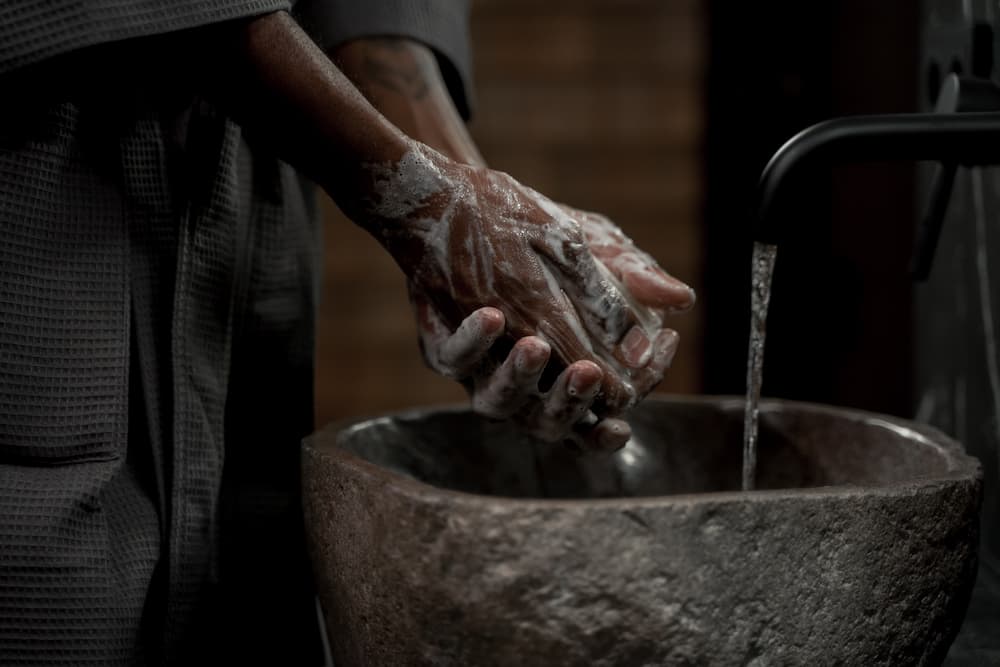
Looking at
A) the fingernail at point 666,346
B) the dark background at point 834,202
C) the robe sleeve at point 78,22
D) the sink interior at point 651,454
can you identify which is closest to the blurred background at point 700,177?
the dark background at point 834,202

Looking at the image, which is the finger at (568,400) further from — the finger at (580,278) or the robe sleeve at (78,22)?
the robe sleeve at (78,22)

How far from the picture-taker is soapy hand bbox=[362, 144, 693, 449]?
2.12 feet

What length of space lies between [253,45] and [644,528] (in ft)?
1.08

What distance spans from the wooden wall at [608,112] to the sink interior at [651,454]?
3.66 ft

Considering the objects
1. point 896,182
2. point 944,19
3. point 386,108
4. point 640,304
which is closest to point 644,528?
point 640,304

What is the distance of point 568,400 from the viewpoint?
2.17 ft

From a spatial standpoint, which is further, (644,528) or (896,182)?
(896,182)

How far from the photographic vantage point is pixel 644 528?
49cm

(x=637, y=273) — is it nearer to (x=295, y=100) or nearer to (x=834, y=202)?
(x=295, y=100)

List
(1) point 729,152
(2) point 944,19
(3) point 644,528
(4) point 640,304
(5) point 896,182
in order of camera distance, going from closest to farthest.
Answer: (3) point 644,528 → (4) point 640,304 → (2) point 944,19 → (5) point 896,182 → (1) point 729,152

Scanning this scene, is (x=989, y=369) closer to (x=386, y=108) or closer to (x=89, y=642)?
(x=386, y=108)

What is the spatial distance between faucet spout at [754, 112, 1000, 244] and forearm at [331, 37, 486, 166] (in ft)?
0.99

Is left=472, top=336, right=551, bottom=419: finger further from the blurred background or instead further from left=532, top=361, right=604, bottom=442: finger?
the blurred background

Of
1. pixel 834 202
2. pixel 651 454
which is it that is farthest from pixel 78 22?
pixel 834 202
